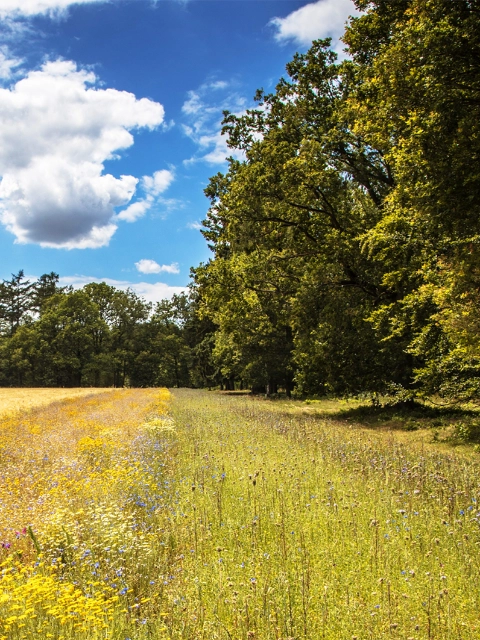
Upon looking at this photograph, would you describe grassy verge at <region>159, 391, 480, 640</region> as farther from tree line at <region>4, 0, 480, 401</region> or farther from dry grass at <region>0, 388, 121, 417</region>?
dry grass at <region>0, 388, 121, 417</region>

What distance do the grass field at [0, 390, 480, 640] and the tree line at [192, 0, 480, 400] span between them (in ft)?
17.5

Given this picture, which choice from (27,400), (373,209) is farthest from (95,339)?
(373,209)

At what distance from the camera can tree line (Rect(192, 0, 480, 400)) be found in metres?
8.81

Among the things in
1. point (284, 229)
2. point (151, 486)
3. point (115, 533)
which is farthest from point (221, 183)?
point (115, 533)

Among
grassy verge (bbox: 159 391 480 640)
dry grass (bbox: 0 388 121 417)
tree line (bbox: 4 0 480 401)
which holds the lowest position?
dry grass (bbox: 0 388 121 417)

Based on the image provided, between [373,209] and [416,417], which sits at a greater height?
[373,209]

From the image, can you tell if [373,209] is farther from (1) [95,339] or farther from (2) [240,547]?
(1) [95,339]

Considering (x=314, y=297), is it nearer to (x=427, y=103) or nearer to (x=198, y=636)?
(x=427, y=103)

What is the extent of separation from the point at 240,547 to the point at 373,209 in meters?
17.2

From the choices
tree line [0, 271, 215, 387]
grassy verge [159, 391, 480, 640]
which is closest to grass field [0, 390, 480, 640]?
grassy verge [159, 391, 480, 640]

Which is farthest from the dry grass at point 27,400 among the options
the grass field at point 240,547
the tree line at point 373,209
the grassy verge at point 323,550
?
the grassy verge at point 323,550

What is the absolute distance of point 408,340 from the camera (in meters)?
17.0

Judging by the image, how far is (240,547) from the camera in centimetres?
462

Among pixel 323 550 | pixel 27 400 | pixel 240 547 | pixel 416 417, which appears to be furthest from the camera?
pixel 27 400
